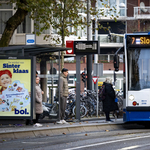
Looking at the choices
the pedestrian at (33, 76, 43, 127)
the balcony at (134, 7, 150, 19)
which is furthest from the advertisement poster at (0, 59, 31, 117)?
the balcony at (134, 7, 150, 19)

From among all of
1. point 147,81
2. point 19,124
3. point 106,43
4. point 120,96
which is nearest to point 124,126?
point 147,81

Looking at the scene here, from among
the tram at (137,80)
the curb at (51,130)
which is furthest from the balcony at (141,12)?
the tram at (137,80)

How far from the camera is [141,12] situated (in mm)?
48875

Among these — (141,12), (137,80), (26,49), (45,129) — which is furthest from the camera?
(141,12)

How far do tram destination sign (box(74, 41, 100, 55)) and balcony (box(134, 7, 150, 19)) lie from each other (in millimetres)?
35095

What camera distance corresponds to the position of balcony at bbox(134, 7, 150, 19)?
158 ft

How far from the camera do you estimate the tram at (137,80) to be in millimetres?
12000

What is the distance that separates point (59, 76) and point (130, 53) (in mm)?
2566

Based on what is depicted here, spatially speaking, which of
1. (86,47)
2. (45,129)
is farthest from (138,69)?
(45,129)

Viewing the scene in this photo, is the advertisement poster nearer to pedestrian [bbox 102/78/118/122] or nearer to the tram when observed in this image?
the tram

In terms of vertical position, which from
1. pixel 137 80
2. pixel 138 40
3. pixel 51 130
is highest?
pixel 138 40

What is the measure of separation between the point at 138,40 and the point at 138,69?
0.96 m

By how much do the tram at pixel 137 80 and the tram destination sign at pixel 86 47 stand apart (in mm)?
1832

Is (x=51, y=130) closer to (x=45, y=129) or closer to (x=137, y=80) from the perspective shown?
(x=45, y=129)
